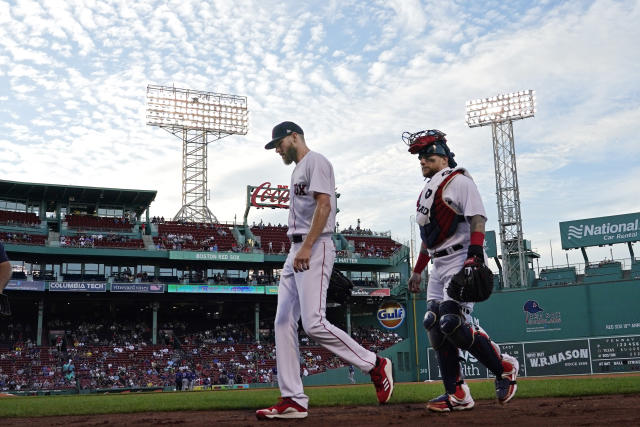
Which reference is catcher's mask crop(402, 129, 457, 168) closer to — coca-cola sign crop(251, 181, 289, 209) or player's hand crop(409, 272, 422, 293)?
player's hand crop(409, 272, 422, 293)

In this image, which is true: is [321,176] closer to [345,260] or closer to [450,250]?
[450,250]

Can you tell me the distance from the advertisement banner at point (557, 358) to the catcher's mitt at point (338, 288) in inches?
871

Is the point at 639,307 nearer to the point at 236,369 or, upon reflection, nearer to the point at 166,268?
the point at 236,369

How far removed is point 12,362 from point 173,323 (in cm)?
1081

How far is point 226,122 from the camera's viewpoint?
50.7m

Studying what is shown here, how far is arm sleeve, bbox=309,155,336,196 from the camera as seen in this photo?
17.1 ft

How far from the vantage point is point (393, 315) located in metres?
34.5

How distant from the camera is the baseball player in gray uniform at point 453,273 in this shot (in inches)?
212

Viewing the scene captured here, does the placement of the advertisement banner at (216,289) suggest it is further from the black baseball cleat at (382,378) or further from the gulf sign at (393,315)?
the black baseball cleat at (382,378)

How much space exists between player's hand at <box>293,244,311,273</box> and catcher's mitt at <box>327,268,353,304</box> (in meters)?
0.58

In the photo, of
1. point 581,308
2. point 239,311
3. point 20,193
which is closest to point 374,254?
point 239,311

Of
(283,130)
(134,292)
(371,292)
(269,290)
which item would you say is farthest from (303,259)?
(371,292)

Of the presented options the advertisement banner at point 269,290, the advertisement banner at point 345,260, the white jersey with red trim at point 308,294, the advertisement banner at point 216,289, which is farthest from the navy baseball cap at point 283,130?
the advertisement banner at point 345,260

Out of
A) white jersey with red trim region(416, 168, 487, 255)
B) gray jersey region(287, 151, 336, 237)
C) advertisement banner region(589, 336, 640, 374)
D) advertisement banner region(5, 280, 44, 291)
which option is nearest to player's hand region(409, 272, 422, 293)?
white jersey with red trim region(416, 168, 487, 255)
